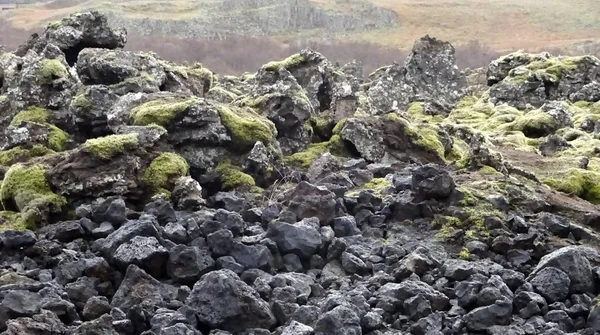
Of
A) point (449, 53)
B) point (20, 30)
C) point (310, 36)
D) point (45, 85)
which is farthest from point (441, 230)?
point (310, 36)

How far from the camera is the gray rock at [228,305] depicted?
8.02 meters

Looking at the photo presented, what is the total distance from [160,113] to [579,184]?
25.7ft

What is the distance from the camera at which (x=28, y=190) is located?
12227 mm

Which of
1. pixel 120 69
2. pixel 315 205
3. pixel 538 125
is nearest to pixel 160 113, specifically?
pixel 120 69

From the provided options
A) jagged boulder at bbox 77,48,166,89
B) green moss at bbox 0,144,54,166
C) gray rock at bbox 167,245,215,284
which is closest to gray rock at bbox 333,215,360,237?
gray rock at bbox 167,245,215,284

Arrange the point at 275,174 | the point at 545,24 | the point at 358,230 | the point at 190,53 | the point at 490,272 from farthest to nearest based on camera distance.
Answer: the point at 545,24
the point at 190,53
the point at 275,174
the point at 358,230
the point at 490,272

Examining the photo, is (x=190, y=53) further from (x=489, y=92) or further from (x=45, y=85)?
(x=45, y=85)

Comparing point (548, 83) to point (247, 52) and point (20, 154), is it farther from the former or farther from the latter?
point (247, 52)

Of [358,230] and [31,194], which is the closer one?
[358,230]

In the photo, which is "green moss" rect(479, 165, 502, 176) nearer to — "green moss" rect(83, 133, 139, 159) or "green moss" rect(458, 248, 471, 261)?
"green moss" rect(458, 248, 471, 261)

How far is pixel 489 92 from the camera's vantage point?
102 feet

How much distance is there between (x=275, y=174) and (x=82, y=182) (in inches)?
142

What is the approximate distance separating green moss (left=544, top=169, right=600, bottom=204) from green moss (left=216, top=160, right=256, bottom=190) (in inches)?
218

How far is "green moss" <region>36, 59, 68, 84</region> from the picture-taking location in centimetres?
1739
